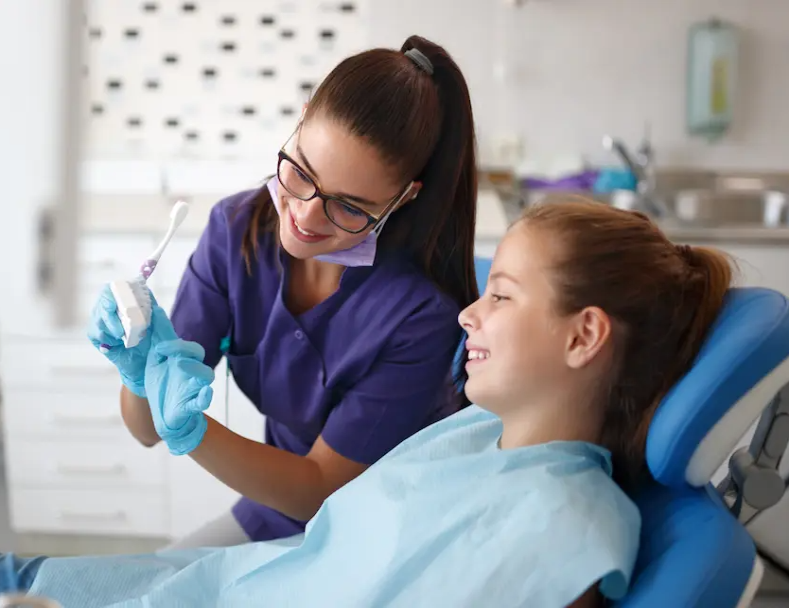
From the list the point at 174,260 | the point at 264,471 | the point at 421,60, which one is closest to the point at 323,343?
the point at 264,471

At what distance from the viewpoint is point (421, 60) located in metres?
1.15

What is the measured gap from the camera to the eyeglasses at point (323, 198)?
44.4 inches

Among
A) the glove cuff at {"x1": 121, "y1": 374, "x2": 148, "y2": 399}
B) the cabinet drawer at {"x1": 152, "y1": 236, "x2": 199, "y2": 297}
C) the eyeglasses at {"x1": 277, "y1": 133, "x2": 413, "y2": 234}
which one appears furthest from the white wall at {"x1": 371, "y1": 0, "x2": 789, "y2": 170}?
the glove cuff at {"x1": 121, "y1": 374, "x2": 148, "y2": 399}

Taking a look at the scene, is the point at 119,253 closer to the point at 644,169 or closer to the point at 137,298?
the point at 137,298

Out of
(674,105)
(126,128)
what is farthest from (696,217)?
(126,128)

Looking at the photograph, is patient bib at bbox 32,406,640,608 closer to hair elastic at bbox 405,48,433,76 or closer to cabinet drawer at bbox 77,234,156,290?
hair elastic at bbox 405,48,433,76

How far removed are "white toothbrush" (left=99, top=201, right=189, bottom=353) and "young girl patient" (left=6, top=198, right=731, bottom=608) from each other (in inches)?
2.7

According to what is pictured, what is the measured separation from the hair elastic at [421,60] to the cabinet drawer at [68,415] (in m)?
1.64

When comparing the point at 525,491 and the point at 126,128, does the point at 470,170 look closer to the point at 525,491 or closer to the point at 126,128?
the point at 525,491

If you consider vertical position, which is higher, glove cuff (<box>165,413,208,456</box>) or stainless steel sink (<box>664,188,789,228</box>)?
glove cuff (<box>165,413,208,456</box>)

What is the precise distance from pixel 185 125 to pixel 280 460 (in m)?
2.06

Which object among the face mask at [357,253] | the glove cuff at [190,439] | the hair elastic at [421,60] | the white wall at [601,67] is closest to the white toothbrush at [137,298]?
the glove cuff at [190,439]

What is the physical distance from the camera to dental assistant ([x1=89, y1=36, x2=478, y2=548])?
44.2 inches

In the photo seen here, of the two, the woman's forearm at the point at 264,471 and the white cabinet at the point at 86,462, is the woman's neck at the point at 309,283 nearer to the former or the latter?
the woman's forearm at the point at 264,471
